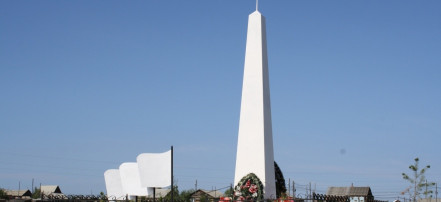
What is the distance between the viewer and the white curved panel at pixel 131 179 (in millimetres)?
20484

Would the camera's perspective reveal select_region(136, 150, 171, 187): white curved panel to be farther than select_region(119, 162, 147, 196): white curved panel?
No

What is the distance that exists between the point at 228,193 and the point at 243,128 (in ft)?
8.37

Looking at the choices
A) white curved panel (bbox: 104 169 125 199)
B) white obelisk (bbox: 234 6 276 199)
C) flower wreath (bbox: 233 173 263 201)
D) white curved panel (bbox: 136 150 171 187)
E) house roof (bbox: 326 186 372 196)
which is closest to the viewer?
white curved panel (bbox: 136 150 171 187)

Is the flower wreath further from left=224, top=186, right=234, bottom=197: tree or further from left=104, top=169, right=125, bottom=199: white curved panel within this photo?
left=104, top=169, right=125, bottom=199: white curved panel

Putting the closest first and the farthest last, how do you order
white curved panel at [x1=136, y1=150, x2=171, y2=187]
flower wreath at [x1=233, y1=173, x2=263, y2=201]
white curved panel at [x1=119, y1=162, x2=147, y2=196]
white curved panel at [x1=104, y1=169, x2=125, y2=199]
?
1. white curved panel at [x1=136, y1=150, x2=171, y2=187]
2. white curved panel at [x1=119, y1=162, x2=147, y2=196]
3. flower wreath at [x1=233, y1=173, x2=263, y2=201]
4. white curved panel at [x1=104, y1=169, x2=125, y2=199]

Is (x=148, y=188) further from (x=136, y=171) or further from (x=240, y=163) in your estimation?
(x=240, y=163)

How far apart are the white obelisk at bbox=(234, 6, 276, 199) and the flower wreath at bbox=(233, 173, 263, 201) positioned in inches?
11.0

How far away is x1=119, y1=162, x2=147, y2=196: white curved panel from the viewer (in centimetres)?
2048

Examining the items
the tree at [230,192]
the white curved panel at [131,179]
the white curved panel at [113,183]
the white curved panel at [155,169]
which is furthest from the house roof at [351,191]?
the white curved panel at [155,169]

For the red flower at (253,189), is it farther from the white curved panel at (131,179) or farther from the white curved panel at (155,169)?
the white curved panel at (155,169)

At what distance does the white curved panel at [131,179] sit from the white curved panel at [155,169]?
242 centimetres

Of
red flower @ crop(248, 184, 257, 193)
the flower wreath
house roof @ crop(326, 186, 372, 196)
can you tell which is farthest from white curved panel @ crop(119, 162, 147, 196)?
house roof @ crop(326, 186, 372, 196)

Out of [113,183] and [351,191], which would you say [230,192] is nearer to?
[113,183]

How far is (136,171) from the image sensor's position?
20.8 m
